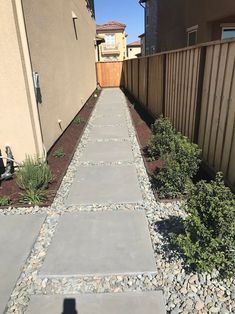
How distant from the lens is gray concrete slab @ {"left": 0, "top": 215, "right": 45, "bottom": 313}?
262 cm

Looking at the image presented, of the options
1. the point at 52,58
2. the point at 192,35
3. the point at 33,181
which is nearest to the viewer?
the point at 33,181

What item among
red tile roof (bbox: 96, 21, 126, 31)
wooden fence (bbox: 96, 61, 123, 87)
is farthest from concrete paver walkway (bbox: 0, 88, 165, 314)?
red tile roof (bbox: 96, 21, 126, 31)

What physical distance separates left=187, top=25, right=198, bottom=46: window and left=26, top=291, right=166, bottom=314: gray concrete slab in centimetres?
989

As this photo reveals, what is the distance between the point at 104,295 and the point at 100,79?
70.7 feet

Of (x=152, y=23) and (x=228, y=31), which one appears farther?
(x=152, y=23)

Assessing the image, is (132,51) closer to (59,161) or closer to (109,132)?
(109,132)

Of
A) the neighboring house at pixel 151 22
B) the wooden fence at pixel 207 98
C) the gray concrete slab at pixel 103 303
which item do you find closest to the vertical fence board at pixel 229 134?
the wooden fence at pixel 207 98

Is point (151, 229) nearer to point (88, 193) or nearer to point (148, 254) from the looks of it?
point (148, 254)

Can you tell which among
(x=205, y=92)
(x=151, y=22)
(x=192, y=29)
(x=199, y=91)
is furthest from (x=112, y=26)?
(x=205, y=92)

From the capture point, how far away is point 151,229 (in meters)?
3.37

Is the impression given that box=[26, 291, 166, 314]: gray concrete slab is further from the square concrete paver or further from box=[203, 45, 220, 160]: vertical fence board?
box=[203, 45, 220, 160]: vertical fence board

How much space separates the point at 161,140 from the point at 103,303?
3.52 m

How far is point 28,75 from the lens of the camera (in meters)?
4.81

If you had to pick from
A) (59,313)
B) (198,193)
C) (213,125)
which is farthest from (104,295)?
(213,125)
